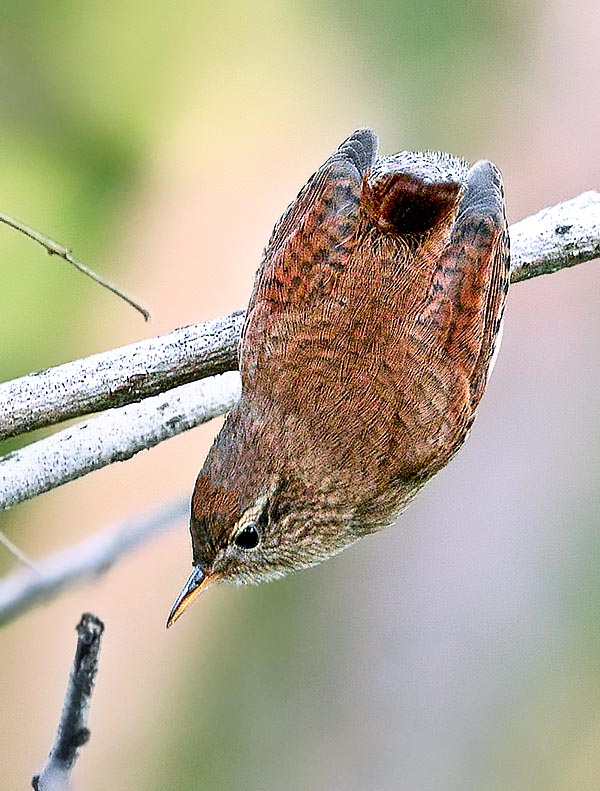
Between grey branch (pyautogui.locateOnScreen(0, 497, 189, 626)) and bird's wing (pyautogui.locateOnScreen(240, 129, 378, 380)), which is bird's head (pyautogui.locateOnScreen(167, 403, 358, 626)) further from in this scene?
grey branch (pyautogui.locateOnScreen(0, 497, 189, 626))

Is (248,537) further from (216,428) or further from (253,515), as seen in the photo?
(216,428)

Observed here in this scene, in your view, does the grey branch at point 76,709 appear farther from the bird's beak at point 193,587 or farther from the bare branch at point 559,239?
the bare branch at point 559,239

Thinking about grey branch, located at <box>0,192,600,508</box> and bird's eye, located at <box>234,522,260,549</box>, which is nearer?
bird's eye, located at <box>234,522,260,549</box>

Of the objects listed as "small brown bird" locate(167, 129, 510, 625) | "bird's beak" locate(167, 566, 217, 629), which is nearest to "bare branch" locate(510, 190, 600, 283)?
"small brown bird" locate(167, 129, 510, 625)

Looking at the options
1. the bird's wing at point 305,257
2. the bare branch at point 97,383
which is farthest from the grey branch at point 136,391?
the bird's wing at point 305,257

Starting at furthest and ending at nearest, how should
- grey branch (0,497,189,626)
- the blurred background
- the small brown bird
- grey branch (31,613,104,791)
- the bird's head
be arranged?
the blurred background, grey branch (0,497,189,626), the small brown bird, the bird's head, grey branch (31,613,104,791)

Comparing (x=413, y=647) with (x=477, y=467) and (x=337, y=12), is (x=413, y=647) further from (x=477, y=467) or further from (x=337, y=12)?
(x=337, y=12)
